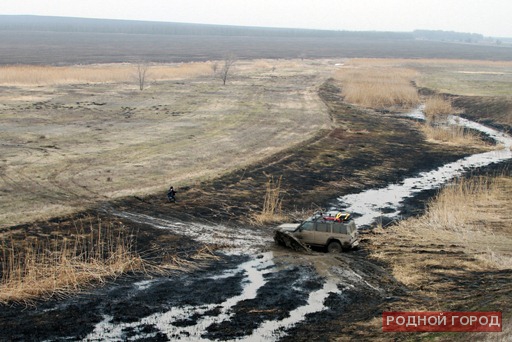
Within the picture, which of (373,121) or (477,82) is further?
(477,82)

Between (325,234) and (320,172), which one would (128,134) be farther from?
(325,234)

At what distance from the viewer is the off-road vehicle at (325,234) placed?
25859 millimetres

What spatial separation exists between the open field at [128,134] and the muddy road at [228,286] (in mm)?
3247

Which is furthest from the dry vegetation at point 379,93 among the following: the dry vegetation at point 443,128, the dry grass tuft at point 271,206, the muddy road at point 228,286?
the dry grass tuft at point 271,206

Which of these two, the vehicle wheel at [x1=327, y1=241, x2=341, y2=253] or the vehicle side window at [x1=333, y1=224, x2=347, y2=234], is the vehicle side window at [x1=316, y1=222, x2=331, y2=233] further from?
the vehicle wheel at [x1=327, y1=241, x2=341, y2=253]

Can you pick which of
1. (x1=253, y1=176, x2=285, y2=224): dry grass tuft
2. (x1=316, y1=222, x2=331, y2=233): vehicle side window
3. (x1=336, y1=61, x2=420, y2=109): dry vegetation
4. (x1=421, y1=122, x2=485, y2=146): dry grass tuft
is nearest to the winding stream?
(x1=253, y1=176, x2=285, y2=224): dry grass tuft

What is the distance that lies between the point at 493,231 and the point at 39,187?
2475 centimetres

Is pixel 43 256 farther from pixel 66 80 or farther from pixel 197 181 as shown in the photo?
pixel 66 80

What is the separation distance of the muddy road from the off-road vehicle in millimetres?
473

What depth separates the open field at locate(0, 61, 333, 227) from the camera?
35469 millimetres

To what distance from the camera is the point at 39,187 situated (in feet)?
115

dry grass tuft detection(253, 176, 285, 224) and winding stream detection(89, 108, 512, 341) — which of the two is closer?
winding stream detection(89, 108, 512, 341)

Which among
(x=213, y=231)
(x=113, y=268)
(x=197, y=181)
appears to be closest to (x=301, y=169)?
(x=197, y=181)

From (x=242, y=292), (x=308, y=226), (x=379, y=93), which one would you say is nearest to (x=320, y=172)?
(x=308, y=226)
